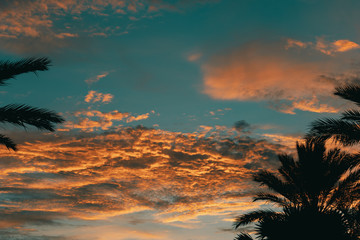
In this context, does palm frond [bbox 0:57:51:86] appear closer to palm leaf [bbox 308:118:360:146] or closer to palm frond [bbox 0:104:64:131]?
palm frond [bbox 0:104:64:131]

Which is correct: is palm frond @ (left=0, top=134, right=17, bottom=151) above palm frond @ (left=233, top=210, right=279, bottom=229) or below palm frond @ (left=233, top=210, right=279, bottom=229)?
above

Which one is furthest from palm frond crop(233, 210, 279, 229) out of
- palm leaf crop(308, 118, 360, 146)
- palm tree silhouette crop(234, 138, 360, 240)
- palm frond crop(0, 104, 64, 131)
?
palm frond crop(0, 104, 64, 131)

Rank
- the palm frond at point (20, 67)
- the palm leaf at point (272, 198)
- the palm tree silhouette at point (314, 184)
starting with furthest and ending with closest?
the palm leaf at point (272, 198) < the palm tree silhouette at point (314, 184) < the palm frond at point (20, 67)

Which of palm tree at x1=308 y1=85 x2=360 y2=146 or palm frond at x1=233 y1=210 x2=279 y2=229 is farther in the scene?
palm frond at x1=233 y1=210 x2=279 y2=229

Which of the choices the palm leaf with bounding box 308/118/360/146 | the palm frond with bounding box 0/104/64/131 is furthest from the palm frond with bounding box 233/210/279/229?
the palm frond with bounding box 0/104/64/131

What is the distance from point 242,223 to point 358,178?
21.0 ft

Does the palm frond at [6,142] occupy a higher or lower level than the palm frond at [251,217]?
higher

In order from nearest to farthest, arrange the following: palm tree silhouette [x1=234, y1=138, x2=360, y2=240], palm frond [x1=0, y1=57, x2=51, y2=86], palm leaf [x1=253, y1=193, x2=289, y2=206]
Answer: palm frond [x1=0, y1=57, x2=51, y2=86]
palm tree silhouette [x1=234, y1=138, x2=360, y2=240]
palm leaf [x1=253, y1=193, x2=289, y2=206]

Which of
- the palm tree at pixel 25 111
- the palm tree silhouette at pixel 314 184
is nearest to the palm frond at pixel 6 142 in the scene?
the palm tree at pixel 25 111

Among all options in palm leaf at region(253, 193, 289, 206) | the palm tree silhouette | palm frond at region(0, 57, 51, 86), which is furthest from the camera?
palm leaf at region(253, 193, 289, 206)

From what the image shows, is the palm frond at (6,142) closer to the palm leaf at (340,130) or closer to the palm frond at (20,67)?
the palm frond at (20,67)

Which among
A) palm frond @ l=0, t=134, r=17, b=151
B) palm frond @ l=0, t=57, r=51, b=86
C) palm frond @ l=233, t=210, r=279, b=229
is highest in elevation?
palm frond @ l=0, t=57, r=51, b=86

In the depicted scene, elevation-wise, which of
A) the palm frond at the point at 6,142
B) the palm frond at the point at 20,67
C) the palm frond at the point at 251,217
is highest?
the palm frond at the point at 20,67

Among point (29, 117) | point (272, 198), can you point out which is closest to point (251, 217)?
point (272, 198)
